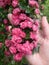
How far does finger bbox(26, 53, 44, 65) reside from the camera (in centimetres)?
170

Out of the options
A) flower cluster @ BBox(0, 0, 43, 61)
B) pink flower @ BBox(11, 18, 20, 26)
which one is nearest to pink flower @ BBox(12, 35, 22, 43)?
flower cluster @ BBox(0, 0, 43, 61)

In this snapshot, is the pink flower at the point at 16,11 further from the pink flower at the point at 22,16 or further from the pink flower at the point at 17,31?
the pink flower at the point at 17,31

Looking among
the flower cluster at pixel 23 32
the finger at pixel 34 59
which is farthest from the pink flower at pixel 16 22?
the finger at pixel 34 59

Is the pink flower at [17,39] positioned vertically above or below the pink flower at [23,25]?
below

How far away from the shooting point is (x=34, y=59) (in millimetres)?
1708

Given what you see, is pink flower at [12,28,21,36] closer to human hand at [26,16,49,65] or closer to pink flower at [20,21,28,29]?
pink flower at [20,21,28,29]

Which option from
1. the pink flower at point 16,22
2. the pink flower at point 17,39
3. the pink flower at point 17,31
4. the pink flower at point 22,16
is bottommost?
the pink flower at point 17,39

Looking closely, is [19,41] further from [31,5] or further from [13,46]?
[31,5]

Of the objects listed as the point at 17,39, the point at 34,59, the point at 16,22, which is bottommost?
the point at 34,59

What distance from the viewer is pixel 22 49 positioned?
5.40 ft

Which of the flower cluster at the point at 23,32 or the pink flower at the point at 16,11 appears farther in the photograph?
the pink flower at the point at 16,11

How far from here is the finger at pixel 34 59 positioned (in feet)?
5.58

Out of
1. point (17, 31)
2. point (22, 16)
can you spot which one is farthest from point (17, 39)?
point (22, 16)

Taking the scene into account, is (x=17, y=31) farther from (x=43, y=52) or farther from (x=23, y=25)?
(x=43, y=52)
